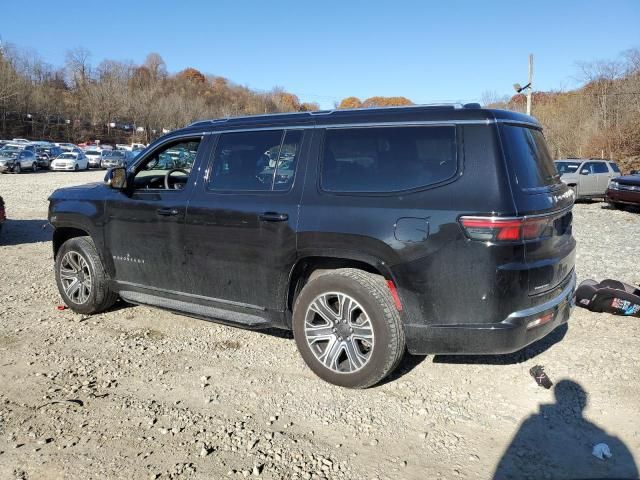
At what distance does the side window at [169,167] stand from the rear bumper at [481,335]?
2.54 meters

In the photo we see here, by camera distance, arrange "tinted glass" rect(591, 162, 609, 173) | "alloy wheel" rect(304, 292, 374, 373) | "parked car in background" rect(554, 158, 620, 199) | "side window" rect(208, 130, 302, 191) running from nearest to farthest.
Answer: "alloy wheel" rect(304, 292, 374, 373) → "side window" rect(208, 130, 302, 191) → "parked car in background" rect(554, 158, 620, 199) → "tinted glass" rect(591, 162, 609, 173)

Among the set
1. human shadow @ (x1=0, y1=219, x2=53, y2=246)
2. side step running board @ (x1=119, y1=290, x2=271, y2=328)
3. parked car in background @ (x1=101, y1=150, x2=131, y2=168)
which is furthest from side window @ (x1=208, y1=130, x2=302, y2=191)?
parked car in background @ (x1=101, y1=150, x2=131, y2=168)

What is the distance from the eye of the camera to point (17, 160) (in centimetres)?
3500

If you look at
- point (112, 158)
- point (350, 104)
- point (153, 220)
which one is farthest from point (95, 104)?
point (153, 220)

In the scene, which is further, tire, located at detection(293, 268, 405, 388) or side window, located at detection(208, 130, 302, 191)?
side window, located at detection(208, 130, 302, 191)

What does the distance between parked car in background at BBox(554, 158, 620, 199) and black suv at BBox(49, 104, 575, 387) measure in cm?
1698

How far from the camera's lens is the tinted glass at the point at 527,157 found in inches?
139

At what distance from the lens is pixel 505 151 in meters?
3.48

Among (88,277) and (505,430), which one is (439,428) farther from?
(88,277)

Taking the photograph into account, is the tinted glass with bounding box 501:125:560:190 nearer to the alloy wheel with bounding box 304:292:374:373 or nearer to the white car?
the alloy wheel with bounding box 304:292:374:373

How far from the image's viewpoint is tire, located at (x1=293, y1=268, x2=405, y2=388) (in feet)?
12.2

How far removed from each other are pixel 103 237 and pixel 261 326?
6.81ft

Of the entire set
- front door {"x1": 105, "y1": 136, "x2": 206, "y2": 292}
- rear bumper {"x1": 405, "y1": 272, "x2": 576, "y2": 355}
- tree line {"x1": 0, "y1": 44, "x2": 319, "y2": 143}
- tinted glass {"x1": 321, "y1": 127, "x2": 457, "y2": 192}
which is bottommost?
rear bumper {"x1": 405, "y1": 272, "x2": 576, "y2": 355}

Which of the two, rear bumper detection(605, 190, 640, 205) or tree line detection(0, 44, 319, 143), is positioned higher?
tree line detection(0, 44, 319, 143)
